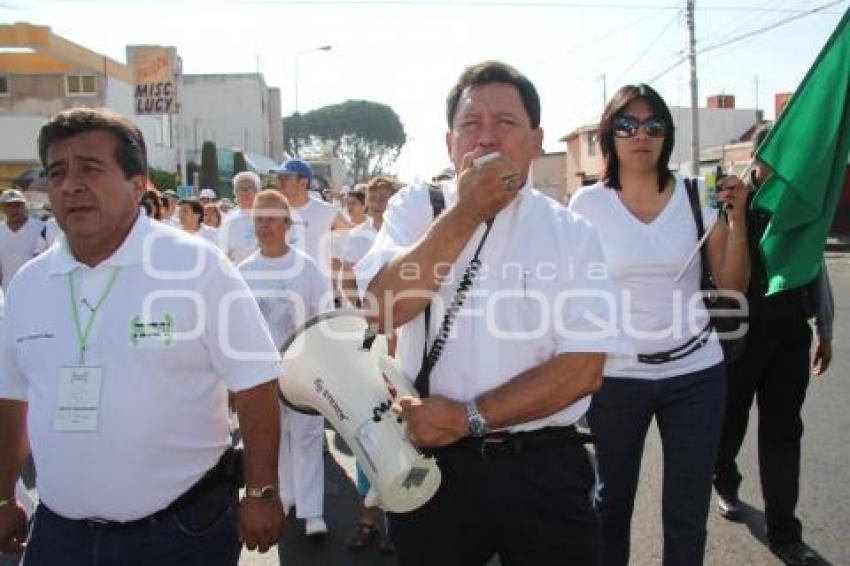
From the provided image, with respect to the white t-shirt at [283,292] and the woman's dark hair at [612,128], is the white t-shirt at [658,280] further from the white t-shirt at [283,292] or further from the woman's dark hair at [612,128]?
the white t-shirt at [283,292]

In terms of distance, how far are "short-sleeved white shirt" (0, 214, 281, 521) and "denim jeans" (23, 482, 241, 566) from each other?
0.05m

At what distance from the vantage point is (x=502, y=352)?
207cm

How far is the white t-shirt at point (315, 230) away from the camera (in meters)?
6.85

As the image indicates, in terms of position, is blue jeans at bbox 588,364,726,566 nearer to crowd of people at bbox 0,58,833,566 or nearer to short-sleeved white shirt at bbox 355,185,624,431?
crowd of people at bbox 0,58,833,566

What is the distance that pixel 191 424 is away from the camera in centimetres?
236

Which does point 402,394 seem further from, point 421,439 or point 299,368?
point 299,368

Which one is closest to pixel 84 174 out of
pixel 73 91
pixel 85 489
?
pixel 85 489

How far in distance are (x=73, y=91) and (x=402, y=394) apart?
3569 cm

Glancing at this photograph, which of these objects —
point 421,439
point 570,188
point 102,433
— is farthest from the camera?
point 570,188

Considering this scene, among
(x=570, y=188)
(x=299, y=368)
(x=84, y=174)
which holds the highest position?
(x=570, y=188)

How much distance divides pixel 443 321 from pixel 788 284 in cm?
191

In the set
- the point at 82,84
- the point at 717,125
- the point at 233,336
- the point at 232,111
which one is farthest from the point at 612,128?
the point at 232,111

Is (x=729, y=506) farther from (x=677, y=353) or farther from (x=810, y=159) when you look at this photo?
(x=810, y=159)

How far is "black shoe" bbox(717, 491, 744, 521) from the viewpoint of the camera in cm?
444
